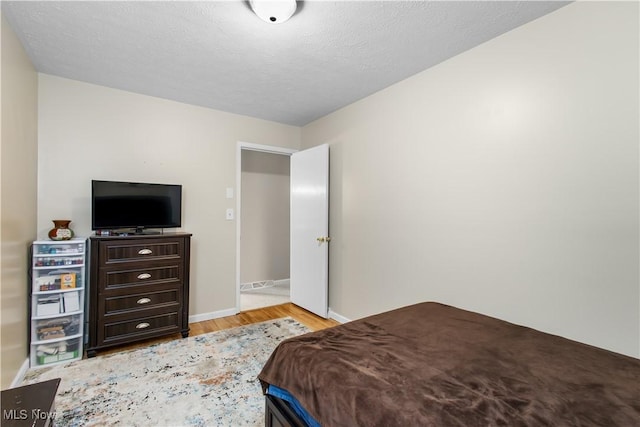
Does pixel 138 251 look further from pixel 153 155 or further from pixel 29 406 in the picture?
pixel 29 406

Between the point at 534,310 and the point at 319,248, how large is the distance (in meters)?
2.18

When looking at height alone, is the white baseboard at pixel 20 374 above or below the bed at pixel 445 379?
below

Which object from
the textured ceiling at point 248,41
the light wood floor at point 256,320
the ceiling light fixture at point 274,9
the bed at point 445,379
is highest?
the textured ceiling at point 248,41

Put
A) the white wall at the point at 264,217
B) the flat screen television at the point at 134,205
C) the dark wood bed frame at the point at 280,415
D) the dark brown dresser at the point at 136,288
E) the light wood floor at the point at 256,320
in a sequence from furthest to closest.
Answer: the white wall at the point at 264,217, the light wood floor at the point at 256,320, the flat screen television at the point at 134,205, the dark brown dresser at the point at 136,288, the dark wood bed frame at the point at 280,415

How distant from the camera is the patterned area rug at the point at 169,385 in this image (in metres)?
1.75

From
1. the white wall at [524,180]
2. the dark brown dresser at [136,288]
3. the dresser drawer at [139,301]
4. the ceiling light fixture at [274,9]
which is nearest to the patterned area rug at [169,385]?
the dark brown dresser at [136,288]

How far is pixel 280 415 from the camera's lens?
1.28 metres

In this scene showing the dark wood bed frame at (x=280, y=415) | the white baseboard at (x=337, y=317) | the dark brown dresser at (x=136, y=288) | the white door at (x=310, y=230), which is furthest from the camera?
the white door at (x=310, y=230)

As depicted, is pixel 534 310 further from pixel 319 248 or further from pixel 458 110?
pixel 319 248

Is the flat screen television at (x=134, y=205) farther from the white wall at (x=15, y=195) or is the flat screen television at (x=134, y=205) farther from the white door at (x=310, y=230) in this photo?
the white door at (x=310, y=230)

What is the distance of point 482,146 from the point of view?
2.07 metres

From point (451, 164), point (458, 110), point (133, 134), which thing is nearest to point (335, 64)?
point (458, 110)

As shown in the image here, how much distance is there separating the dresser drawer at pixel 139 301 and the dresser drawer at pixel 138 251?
331mm

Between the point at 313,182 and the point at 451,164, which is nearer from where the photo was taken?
the point at 451,164
